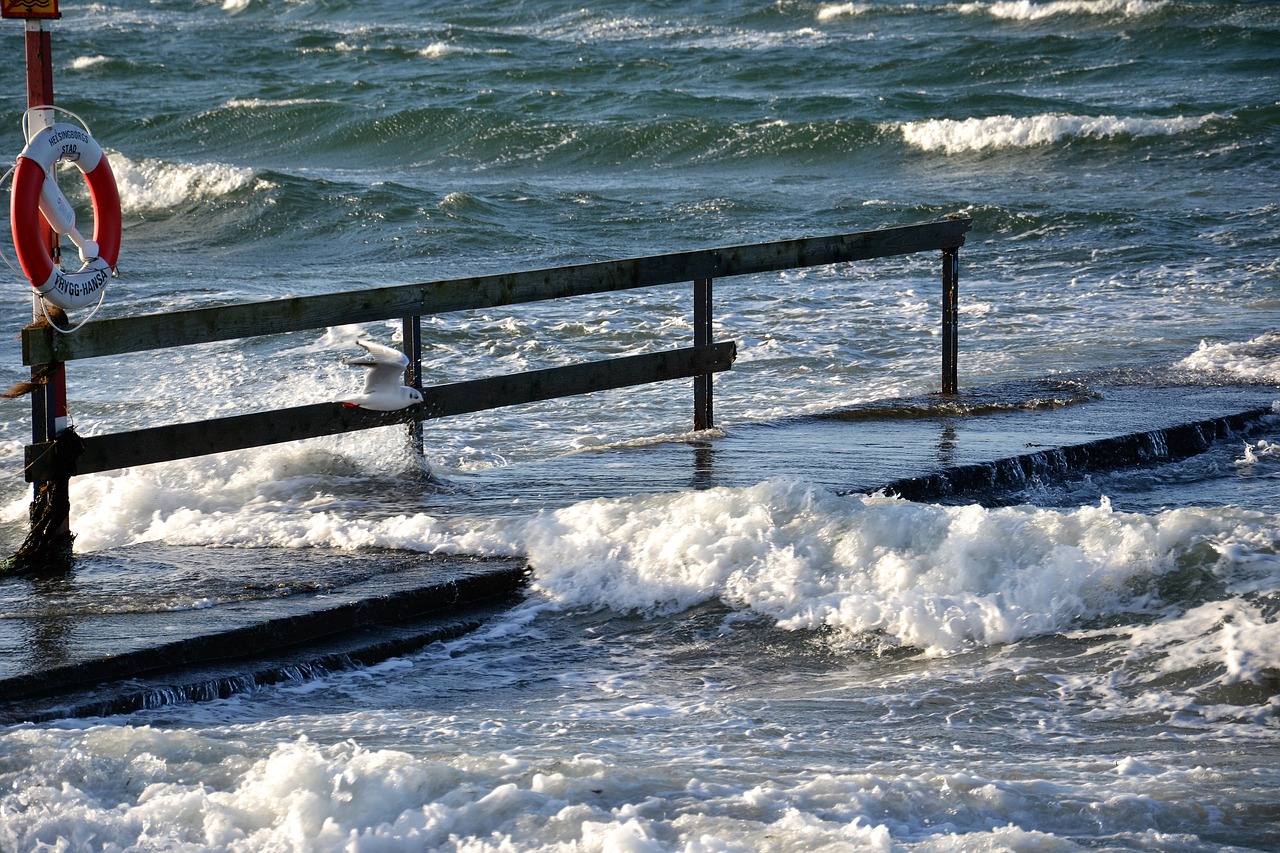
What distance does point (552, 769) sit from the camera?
12.9 feet

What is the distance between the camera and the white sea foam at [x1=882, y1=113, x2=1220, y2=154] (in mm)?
23797

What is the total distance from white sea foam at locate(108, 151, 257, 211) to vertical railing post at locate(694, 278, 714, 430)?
15.2m

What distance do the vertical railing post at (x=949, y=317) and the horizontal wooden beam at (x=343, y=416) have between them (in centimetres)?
155

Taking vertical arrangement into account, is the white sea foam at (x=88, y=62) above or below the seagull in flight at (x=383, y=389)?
above

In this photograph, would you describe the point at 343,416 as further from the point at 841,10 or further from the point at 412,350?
the point at 841,10

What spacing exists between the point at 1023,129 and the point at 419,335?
776 inches

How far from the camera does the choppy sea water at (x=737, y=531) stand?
3.81 meters

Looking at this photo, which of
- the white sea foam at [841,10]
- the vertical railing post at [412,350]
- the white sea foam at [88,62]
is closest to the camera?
the vertical railing post at [412,350]

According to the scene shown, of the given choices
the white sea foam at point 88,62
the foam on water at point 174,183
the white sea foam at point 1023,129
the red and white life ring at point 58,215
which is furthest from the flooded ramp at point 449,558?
the white sea foam at point 88,62

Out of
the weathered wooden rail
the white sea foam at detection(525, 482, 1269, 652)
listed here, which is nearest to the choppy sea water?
the white sea foam at detection(525, 482, 1269, 652)

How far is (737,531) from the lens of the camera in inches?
222

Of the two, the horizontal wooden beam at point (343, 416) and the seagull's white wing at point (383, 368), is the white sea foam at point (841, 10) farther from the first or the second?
the seagull's white wing at point (383, 368)

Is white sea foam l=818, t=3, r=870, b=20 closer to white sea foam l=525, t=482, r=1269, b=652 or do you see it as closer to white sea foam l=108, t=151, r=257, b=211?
white sea foam l=108, t=151, r=257, b=211

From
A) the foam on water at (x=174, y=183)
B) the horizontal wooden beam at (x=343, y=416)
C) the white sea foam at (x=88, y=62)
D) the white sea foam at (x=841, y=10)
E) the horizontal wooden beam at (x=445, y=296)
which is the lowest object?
the horizontal wooden beam at (x=343, y=416)
